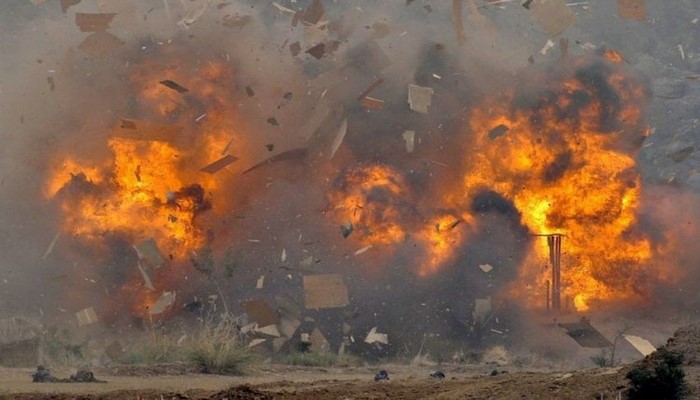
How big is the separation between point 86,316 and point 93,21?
315 inches

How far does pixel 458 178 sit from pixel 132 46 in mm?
8754

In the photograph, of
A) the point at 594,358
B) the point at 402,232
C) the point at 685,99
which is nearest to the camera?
the point at 594,358

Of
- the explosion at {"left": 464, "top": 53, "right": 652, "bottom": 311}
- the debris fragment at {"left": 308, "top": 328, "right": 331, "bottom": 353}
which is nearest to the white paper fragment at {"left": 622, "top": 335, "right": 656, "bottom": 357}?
the explosion at {"left": 464, "top": 53, "right": 652, "bottom": 311}

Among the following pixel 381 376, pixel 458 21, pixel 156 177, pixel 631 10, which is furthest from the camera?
pixel 631 10

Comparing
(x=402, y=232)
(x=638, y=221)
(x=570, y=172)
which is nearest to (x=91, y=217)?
(x=402, y=232)

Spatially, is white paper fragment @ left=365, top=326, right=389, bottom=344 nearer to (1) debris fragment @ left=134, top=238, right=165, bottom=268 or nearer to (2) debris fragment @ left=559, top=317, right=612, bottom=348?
(2) debris fragment @ left=559, top=317, right=612, bottom=348

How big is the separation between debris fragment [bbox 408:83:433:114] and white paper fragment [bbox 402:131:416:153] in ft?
2.42

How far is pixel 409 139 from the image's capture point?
2253cm

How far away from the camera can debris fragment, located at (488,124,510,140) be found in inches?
883

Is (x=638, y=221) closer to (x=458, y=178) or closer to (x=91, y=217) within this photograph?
(x=458, y=178)

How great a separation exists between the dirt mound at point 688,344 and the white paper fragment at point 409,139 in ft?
37.3

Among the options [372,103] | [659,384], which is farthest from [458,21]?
[659,384]

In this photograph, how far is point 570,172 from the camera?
2177 cm

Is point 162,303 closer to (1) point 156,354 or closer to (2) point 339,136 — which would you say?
(1) point 156,354
